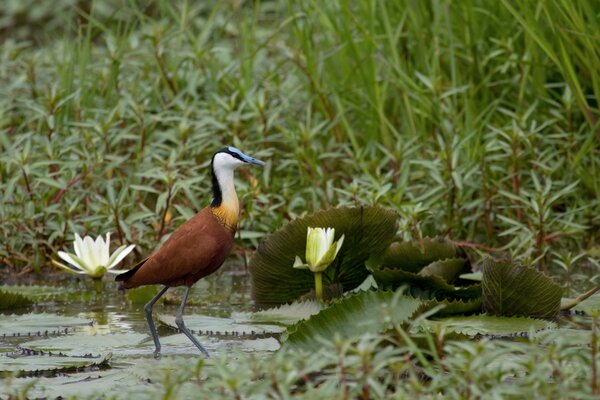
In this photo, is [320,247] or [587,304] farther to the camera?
[587,304]

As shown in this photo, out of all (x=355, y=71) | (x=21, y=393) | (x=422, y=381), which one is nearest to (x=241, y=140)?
(x=355, y=71)

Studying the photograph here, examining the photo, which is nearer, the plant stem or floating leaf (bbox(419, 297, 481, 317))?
floating leaf (bbox(419, 297, 481, 317))

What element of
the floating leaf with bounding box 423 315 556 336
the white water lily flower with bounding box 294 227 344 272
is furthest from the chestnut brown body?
the floating leaf with bounding box 423 315 556 336

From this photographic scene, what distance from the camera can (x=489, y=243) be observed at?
220 inches

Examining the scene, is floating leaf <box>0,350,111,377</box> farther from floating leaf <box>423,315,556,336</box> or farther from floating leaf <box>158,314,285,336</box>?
floating leaf <box>423,315,556,336</box>

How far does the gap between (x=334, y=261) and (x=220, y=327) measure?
0.63 m

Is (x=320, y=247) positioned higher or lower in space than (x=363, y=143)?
lower

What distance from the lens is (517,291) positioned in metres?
4.11

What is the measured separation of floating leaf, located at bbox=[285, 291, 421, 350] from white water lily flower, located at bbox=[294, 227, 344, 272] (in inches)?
19.0

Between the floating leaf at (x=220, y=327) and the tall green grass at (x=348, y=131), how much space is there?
112 centimetres

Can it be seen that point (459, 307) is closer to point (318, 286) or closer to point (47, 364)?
point (318, 286)

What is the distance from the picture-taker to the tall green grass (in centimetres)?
544

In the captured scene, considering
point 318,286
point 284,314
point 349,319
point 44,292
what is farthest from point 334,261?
point 44,292

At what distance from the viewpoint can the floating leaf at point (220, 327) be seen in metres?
4.02
